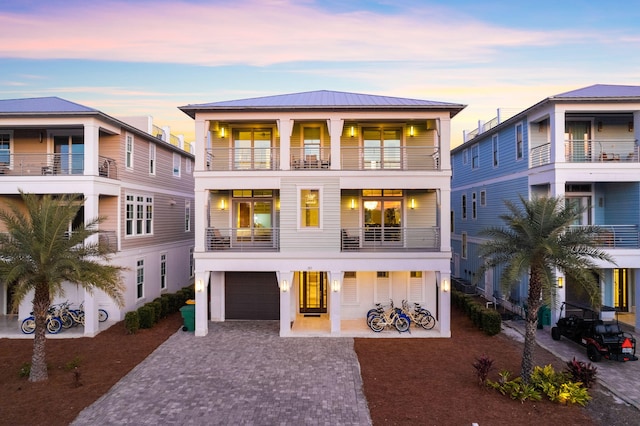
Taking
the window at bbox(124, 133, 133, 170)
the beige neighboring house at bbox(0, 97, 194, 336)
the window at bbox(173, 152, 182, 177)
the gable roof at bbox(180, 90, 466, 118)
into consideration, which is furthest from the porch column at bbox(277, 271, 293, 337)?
the window at bbox(173, 152, 182, 177)

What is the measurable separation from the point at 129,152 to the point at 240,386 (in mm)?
13983

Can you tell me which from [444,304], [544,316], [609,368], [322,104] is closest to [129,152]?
[322,104]

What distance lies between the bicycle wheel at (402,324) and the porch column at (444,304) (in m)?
1.39

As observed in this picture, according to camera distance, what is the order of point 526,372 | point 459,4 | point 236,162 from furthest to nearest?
point 459,4, point 236,162, point 526,372

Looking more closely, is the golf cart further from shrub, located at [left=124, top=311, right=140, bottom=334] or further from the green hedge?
shrub, located at [left=124, top=311, right=140, bottom=334]

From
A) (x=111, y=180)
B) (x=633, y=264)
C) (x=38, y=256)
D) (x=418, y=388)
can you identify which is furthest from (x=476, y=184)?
(x=38, y=256)

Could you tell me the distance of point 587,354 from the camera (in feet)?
41.4

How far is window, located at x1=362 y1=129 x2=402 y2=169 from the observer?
17.5 meters

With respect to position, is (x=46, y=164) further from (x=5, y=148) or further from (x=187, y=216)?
→ (x=187, y=216)

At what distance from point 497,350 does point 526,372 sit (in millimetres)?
3734

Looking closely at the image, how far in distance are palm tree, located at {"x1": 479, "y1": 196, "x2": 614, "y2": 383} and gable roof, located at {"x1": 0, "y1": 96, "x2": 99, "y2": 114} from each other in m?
16.7

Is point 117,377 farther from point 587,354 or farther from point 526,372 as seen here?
point 587,354

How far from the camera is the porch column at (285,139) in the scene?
1561 cm

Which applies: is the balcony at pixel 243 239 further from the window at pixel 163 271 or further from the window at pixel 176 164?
the window at pixel 176 164
